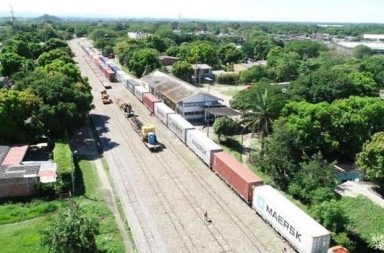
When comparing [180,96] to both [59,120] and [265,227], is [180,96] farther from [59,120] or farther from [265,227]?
[265,227]

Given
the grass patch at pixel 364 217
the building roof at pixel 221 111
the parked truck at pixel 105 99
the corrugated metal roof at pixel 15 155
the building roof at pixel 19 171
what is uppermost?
the building roof at pixel 221 111

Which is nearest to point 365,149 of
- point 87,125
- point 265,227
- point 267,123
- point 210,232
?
point 267,123

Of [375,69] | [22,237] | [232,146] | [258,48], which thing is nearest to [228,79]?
[375,69]

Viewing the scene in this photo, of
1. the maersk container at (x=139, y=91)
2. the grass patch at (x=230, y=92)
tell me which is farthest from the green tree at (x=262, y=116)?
the grass patch at (x=230, y=92)

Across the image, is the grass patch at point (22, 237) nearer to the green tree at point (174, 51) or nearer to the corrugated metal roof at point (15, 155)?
the corrugated metal roof at point (15, 155)

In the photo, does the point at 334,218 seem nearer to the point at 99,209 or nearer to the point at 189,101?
the point at 99,209
